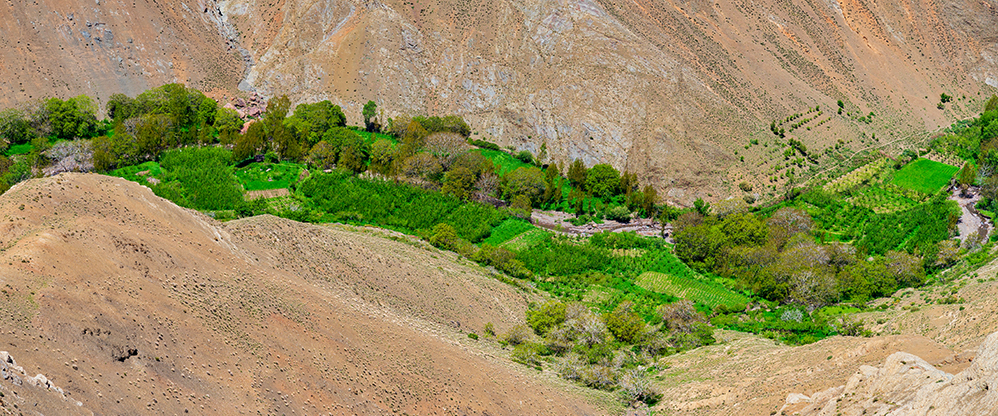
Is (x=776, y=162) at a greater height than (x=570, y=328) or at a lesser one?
greater

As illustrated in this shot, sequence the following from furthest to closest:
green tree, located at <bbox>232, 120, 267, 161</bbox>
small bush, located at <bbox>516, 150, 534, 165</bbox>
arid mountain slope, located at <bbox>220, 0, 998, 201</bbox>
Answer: small bush, located at <bbox>516, 150, 534, 165</bbox>, arid mountain slope, located at <bbox>220, 0, 998, 201</bbox>, green tree, located at <bbox>232, 120, 267, 161</bbox>

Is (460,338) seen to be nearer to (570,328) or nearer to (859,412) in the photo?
(570,328)

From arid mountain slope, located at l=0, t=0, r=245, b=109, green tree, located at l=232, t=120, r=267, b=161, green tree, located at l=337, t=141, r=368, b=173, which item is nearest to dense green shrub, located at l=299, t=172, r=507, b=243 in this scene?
green tree, located at l=337, t=141, r=368, b=173

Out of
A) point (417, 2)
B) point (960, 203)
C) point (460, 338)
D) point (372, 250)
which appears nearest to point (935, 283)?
point (960, 203)

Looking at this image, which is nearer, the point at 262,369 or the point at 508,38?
the point at 262,369

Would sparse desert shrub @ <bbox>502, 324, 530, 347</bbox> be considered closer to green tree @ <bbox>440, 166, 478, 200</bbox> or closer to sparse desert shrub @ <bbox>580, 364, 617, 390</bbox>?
sparse desert shrub @ <bbox>580, 364, 617, 390</bbox>

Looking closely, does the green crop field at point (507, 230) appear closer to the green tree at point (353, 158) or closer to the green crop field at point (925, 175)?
the green tree at point (353, 158)
